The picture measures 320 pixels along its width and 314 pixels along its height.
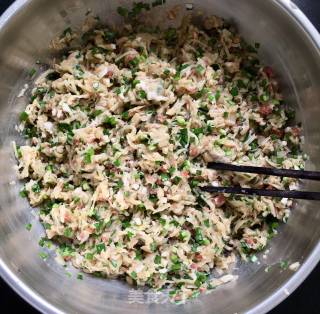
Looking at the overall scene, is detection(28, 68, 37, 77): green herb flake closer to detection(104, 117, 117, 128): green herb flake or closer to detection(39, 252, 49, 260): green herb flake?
detection(104, 117, 117, 128): green herb flake

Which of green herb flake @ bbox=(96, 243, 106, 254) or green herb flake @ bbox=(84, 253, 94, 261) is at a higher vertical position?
green herb flake @ bbox=(96, 243, 106, 254)

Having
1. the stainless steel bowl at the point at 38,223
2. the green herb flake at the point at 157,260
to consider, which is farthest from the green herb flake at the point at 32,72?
the green herb flake at the point at 157,260

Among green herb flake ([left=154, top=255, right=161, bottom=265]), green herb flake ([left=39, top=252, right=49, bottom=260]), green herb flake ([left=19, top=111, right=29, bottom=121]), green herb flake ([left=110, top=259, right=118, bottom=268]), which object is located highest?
green herb flake ([left=19, top=111, right=29, bottom=121])

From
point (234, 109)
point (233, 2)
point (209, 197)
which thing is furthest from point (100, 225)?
point (233, 2)

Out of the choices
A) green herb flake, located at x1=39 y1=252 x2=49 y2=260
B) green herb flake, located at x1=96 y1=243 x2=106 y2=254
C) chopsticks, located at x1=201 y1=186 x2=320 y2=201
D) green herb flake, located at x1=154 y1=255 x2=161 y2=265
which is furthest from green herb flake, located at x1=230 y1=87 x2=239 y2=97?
green herb flake, located at x1=39 y1=252 x2=49 y2=260

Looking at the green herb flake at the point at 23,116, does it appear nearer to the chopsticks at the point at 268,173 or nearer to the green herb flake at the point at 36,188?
the green herb flake at the point at 36,188

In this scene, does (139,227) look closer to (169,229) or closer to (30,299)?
(169,229)
